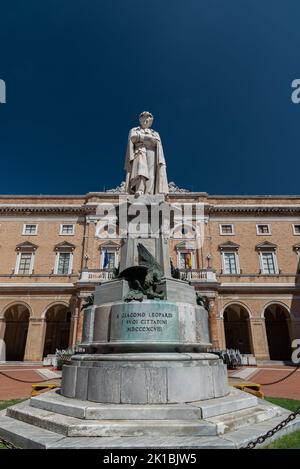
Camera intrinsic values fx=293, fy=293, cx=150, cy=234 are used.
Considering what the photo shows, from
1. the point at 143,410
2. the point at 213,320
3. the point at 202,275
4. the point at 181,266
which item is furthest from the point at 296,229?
the point at 143,410

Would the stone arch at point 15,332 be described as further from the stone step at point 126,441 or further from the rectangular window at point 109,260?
the stone step at point 126,441

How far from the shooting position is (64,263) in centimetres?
2655

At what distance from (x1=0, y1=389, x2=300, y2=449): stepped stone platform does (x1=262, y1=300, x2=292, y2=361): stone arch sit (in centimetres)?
2386

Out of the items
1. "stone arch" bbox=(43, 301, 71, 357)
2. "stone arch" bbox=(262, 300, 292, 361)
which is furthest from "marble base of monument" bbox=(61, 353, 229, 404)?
"stone arch" bbox=(43, 301, 71, 357)

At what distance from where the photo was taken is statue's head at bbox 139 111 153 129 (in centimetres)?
763

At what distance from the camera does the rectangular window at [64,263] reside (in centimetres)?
2612

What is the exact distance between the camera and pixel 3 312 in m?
24.5

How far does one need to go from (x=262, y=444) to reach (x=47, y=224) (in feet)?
88.9

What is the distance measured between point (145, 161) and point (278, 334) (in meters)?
25.8

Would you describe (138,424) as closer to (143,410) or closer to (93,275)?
(143,410)

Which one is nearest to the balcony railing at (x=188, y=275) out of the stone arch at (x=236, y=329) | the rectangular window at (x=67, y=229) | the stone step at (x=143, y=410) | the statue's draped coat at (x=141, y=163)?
the stone arch at (x=236, y=329)

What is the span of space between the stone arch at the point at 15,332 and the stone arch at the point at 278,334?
22.2 meters

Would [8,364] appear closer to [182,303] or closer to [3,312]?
[3,312]
